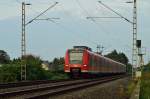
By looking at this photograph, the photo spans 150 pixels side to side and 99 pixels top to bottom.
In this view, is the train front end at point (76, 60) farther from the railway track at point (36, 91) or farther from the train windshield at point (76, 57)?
the railway track at point (36, 91)

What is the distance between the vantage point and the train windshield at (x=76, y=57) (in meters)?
51.9

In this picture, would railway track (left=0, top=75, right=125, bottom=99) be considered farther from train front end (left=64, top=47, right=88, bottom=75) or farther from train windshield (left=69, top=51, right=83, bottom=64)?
train windshield (left=69, top=51, right=83, bottom=64)

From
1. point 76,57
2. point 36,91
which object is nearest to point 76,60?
point 76,57

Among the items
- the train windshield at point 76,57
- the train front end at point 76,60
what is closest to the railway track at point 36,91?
the train front end at point 76,60

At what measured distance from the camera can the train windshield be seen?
170 ft

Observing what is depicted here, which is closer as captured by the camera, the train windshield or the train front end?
the train front end

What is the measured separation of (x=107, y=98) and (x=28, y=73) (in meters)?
31.5

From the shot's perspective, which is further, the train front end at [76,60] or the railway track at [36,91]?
the train front end at [76,60]

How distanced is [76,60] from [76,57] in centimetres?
31

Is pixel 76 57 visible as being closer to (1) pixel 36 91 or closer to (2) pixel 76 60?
(2) pixel 76 60

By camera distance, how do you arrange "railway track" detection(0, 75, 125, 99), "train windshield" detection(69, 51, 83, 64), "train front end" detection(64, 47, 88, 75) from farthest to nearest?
1. "train windshield" detection(69, 51, 83, 64)
2. "train front end" detection(64, 47, 88, 75)
3. "railway track" detection(0, 75, 125, 99)

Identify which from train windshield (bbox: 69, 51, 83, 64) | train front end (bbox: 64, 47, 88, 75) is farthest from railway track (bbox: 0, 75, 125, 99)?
train windshield (bbox: 69, 51, 83, 64)

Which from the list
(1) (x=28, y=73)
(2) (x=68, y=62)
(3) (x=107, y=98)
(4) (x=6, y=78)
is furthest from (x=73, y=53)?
(3) (x=107, y=98)

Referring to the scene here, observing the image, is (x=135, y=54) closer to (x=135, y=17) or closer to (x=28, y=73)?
(x=135, y=17)
